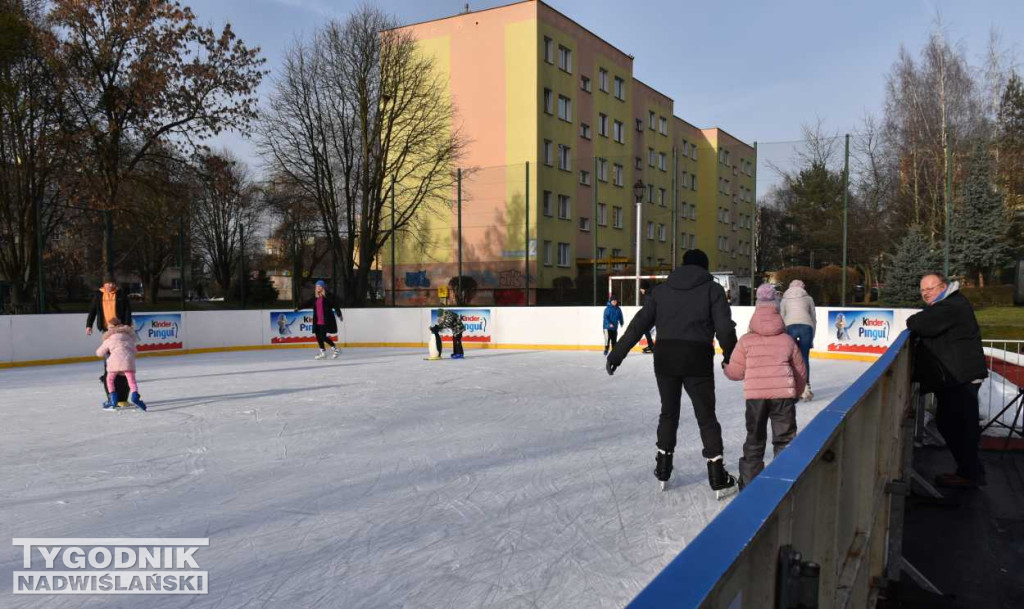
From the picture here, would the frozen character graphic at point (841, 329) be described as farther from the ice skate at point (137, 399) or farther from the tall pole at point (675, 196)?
the ice skate at point (137, 399)

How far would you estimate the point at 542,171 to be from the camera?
3008cm

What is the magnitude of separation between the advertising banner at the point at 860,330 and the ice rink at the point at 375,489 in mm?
6344

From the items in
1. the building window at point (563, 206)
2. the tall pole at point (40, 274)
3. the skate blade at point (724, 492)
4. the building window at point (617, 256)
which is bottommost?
the skate blade at point (724, 492)

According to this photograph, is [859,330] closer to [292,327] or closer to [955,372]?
[955,372]

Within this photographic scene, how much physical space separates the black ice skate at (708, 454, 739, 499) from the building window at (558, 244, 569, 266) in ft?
85.2

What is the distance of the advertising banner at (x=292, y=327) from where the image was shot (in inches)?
693

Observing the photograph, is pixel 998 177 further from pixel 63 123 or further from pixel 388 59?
pixel 63 123

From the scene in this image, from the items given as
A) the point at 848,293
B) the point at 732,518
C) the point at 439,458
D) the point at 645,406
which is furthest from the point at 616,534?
the point at 848,293

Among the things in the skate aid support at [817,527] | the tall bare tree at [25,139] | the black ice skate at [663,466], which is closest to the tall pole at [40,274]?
the tall bare tree at [25,139]

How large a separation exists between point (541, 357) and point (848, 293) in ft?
24.1

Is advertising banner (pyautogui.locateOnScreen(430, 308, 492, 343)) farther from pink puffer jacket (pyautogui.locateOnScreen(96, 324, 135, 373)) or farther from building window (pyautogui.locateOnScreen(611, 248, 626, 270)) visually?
pink puffer jacket (pyautogui.locateOnScreen(96, 324, 135, 373))

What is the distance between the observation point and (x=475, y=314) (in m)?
17.7

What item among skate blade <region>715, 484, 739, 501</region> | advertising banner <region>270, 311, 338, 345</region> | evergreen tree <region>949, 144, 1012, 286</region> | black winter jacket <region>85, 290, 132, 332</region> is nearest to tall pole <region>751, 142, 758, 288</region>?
advertising banner <region>270, 311, 338, 345</region>

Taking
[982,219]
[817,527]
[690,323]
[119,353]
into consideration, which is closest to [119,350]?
[119,353]
